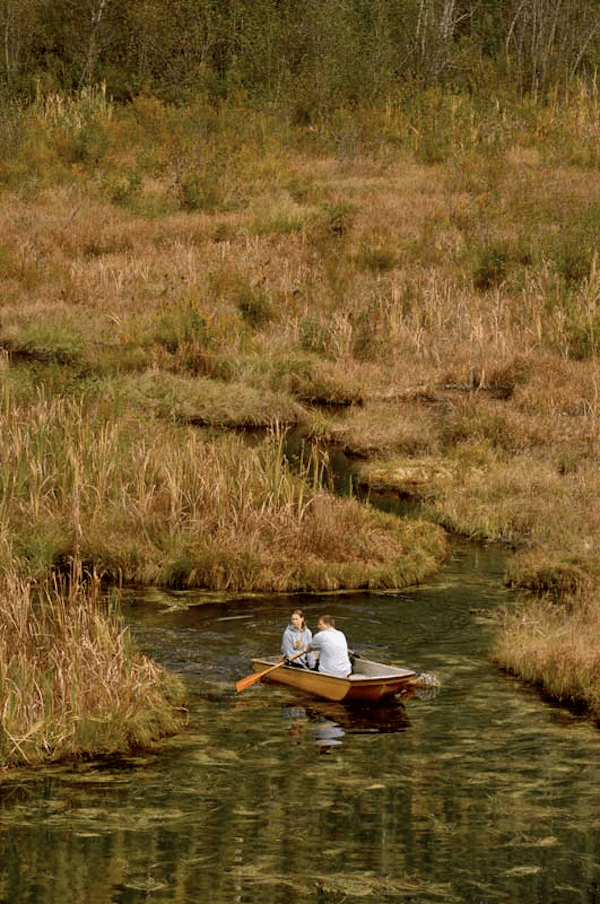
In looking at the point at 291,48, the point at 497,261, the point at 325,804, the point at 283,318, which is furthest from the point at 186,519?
the point at 291,48

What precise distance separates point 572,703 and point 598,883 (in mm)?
3284

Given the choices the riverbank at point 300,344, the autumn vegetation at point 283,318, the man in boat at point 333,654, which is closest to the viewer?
the man in boat at point 333,654

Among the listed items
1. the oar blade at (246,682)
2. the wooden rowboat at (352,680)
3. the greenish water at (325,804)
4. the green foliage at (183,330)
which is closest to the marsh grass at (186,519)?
the greenish water at (325,804)

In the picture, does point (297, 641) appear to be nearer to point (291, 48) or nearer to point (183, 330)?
point (183, 330)

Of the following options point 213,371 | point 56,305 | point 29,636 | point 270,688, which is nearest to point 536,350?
point 213,371

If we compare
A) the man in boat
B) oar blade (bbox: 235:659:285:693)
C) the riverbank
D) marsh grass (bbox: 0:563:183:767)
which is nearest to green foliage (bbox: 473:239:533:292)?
the riverbank

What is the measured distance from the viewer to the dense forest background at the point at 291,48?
121 ft

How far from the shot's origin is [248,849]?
29.1ft

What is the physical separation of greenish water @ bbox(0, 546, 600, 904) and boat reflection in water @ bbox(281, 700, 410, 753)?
2 centimetres

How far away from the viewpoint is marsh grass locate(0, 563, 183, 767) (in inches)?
395

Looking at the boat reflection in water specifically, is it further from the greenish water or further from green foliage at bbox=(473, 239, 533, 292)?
green foliage at bbox=(473, 239, 533, 292)

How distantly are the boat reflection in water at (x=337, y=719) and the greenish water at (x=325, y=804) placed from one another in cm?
2

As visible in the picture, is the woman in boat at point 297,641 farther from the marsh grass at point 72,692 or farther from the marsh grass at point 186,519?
the marsh grass at point 186,519

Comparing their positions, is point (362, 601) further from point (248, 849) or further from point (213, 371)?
point (213, 371)
